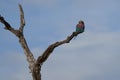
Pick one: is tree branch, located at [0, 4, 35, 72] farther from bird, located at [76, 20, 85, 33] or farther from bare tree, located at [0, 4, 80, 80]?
bird, located at [76, 20, 85, 33]

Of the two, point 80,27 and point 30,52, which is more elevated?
point 80,27

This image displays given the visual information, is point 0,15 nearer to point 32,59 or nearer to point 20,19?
point 20,19

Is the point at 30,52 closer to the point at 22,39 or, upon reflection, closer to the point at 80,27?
the point at 22,39

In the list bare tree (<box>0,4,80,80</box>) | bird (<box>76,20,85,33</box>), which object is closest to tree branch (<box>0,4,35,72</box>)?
bare tree (<box>0,4,80,80</box>)

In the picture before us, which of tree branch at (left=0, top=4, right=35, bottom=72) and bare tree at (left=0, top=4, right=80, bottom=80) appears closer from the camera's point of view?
bare tree at (left=0, top=4, right=80, bottom=80)

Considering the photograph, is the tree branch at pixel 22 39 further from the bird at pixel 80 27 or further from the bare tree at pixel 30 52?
the bird at pixel 80 27

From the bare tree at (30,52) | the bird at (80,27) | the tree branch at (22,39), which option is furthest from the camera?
the tree branch at (22,39)

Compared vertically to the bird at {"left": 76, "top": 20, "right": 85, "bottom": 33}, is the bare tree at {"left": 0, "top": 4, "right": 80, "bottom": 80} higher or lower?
lower

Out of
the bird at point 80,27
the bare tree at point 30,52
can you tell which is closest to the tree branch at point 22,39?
the bare tree at point 30,52

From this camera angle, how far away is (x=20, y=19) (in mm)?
17547

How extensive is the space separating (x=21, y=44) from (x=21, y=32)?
65 centimetres

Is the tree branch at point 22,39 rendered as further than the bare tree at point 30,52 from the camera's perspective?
Yes

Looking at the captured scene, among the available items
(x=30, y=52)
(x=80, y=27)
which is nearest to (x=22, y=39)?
(x=30, y=52)

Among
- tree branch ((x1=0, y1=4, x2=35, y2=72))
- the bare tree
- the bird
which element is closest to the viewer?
the bird
